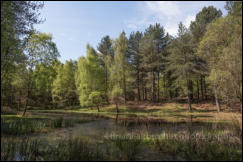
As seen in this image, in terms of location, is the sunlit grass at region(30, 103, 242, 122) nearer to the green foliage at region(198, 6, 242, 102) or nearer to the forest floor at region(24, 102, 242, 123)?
the forest floor at region(24, 102, 242, 123)

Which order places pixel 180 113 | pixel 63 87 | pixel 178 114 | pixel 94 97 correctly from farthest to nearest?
pixel 63 87, pixel 94 97, pixel 180 113, pixel 178 114

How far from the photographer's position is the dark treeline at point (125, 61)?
10.4m

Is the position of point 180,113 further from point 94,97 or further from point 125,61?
point 94,97

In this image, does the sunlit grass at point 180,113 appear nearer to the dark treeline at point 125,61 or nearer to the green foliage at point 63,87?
the dark treeline at point 125,61

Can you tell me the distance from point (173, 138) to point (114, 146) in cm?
314

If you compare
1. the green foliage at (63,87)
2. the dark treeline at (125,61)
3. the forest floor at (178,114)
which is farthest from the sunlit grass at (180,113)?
the green foliage at (63,87)

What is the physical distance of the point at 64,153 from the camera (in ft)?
17.3

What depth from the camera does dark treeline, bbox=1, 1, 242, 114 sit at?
10.4 metres

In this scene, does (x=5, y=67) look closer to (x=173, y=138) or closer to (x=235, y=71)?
(x=173, y=138)

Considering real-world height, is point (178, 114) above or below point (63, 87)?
below

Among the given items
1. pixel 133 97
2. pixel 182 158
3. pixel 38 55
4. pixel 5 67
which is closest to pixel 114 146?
pixel 182 158

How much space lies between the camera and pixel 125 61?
3050 centimetres

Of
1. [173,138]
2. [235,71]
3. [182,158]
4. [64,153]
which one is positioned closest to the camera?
[64,153]

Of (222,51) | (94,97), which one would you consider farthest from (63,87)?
(222,51)
